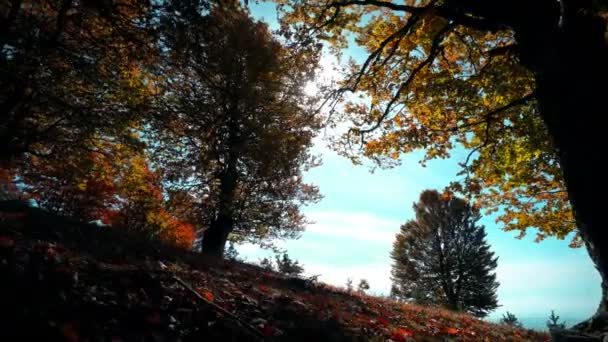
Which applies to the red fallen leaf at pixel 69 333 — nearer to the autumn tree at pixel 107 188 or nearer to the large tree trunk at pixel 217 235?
the autumn tree at pixel 107 188

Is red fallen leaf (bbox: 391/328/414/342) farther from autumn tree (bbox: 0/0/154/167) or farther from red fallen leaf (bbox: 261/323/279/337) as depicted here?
autumn tree (bbox: 0/0/154/167)

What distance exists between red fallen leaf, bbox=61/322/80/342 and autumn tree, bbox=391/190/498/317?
29.0 meters

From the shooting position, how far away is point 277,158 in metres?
12.8

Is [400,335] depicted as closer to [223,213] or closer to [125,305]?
[125,305]

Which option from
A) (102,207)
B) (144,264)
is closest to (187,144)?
(144,264)

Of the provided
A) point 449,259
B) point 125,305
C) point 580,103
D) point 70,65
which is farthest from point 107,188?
point 449,259

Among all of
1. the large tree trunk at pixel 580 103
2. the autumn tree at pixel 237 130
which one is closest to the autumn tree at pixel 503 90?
the large tree trunk at pixel 580 103

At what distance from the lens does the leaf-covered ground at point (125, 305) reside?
2.47 metres

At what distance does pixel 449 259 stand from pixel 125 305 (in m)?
31.2

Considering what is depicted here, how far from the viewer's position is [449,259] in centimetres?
2897

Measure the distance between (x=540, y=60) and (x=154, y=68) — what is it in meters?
8.09

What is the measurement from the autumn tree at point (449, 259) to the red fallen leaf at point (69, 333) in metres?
29.0

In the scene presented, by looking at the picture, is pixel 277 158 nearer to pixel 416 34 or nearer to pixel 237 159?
pixel 237 159

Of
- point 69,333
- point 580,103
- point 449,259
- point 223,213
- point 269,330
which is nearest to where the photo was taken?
point 69,333
